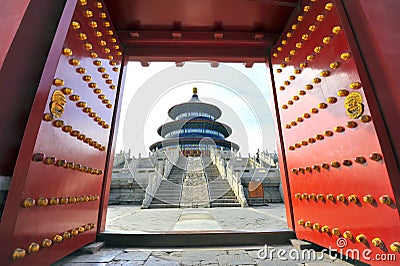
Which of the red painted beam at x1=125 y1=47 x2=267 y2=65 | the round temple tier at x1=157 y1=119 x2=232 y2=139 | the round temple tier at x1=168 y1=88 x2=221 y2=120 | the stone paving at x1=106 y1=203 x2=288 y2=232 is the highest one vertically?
the round temple tier at x1=168 y1=88 x2=221 y2=120

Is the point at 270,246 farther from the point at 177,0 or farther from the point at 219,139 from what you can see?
the point at 219,139

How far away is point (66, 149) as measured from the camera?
5.19ft

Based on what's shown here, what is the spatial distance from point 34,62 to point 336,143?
7.70 ft

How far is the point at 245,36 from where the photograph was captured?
2836mm

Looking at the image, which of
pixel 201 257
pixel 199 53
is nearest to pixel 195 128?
pixel 199 53

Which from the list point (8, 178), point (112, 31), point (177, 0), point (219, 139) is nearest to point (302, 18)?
point (177, 0)

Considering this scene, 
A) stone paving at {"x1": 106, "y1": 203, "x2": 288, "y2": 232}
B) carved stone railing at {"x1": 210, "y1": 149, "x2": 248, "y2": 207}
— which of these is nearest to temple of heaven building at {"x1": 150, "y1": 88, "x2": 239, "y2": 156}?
carved stone railing at {"x1": 210, "y1": 149, "x2": 248, "y2": 207}

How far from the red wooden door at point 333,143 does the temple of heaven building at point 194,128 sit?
2552 centimetres

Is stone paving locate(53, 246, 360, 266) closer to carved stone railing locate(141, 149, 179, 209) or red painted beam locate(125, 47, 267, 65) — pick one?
red painted beam locate(125, 47, 267, 65)

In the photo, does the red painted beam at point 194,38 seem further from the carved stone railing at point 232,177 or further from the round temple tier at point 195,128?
the round temple tier at point 195,128

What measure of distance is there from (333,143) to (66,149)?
222 centimetres

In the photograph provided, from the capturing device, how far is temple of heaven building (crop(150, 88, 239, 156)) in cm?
2966

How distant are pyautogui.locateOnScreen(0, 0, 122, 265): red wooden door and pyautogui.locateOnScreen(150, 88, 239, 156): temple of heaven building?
25.6 metres

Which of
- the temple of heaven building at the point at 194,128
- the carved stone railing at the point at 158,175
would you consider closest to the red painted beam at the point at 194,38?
the carved stone railing at the point at 158,175
